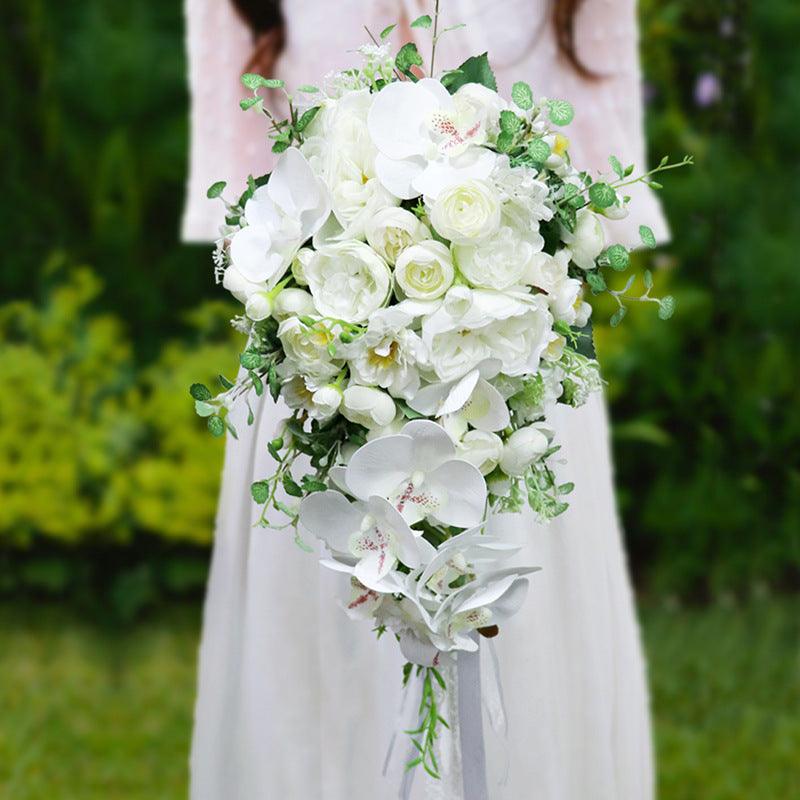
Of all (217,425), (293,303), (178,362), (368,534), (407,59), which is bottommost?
(368,534)

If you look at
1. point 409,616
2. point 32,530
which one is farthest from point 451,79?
point 32,530

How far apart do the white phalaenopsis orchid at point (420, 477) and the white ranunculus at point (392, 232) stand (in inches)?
7.4

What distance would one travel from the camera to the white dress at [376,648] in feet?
6.16

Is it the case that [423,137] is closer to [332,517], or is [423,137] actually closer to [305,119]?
[305,119]

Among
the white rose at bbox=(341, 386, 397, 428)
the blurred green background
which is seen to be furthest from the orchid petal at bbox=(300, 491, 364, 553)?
the blurred green background

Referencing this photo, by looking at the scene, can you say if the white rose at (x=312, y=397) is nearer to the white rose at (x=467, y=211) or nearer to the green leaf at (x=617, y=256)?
the white rose at (x=467, y=211)

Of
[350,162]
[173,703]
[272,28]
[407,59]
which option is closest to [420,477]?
[350,162]

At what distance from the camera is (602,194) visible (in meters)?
1.37

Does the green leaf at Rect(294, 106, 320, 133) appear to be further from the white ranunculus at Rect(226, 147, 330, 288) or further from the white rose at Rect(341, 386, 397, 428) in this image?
the white rose at Rect(341, 386, 397, 428)

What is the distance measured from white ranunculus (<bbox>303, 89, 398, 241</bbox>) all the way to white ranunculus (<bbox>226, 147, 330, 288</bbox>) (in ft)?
0.07

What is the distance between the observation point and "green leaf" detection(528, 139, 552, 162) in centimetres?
133

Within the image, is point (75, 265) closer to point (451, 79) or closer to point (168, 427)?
point (168, 427)

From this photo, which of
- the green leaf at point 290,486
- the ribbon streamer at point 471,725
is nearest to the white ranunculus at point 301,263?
the green leaf at point 290,486

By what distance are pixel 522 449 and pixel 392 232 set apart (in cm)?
28
